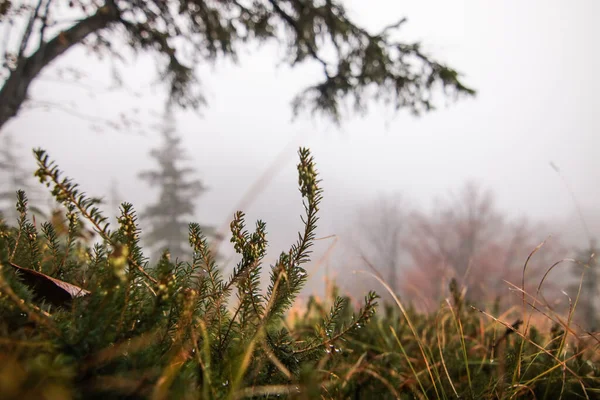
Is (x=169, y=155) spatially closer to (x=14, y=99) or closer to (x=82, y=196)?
(x=14, y=99)

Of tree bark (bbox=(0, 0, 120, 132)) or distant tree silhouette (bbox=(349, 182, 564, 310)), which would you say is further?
distant tree silhouette (bbox=(349, 182, 564, 310))

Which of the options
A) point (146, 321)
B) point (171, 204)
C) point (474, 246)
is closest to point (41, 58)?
point (146, 321)

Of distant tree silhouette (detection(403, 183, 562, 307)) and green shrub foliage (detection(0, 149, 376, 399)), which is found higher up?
distant tree silhouette (detection(403, 183, 562, 307))

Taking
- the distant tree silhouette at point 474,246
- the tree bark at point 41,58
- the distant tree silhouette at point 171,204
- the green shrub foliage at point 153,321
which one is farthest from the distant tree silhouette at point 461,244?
the green shrub foliage at point 153,321

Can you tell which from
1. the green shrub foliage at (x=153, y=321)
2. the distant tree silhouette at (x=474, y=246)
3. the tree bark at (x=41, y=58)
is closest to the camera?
the green shrub foliage at (x=153, y=321)

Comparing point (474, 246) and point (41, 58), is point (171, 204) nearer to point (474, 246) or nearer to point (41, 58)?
point (41, 58)

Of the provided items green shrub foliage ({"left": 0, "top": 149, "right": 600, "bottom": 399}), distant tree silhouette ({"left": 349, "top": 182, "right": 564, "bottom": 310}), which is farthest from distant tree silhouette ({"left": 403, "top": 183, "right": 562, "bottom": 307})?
green shrub foliage ({"left": 0, "top": 149, "right": 600, "bottom": 399})

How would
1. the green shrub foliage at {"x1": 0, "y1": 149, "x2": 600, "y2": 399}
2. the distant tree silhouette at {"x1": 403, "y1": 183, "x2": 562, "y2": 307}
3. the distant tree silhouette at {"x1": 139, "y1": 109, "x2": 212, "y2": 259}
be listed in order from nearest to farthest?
1. the green shrub foliage at {"x1": 0, "y1": 149, "x2": 600, "y2": 399}
2. the distant tree silhouette at {"x1": 139, "y1": 109, "x2": 212, "y2": 259}
3. the distant tree silhouette at {"x1": 403, "y1": 183, "x2": 562, "y2": 307}

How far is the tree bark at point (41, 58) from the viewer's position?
3217 mm

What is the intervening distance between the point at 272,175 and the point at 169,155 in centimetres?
2549

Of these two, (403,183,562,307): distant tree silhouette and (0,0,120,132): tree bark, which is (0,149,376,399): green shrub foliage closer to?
(0,0,120,132): tree bark

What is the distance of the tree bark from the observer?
127 inches

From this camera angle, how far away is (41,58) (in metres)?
3.32

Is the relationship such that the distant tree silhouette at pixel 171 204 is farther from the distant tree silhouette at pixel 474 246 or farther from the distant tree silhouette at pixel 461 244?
the distant tree silhouette at pixel 474 246
